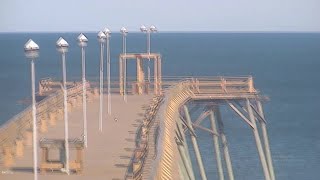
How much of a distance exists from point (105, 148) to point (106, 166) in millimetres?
3459

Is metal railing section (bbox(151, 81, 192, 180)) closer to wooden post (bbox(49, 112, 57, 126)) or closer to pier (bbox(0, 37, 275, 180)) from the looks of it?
pier (bbox(0, 37, 275, 180))

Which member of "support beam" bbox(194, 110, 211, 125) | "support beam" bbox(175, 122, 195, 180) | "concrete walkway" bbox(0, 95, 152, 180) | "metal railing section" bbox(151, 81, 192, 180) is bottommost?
"support beam" bbox(175, 122, 195, 180)

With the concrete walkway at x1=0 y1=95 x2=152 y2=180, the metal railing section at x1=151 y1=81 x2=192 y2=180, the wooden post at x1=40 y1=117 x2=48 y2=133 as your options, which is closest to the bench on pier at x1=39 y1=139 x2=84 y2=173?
the concrete walkway at x1=0 y1=95 x2=152 y2=180

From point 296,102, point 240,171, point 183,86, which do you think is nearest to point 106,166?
point 183,86

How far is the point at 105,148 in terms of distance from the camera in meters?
26.4

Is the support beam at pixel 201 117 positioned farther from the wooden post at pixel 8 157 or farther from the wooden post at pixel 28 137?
the wooden post at pixel 8 157

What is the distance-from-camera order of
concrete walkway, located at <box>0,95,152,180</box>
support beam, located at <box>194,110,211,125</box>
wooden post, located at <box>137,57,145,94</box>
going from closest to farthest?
concrete walkway, located at <box>0,95,152,180</box>
support beam, located at <box>194,110,211,125</box>
wooden post, located at <box>137,57,145,94</box>

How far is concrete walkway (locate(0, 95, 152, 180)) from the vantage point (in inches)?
855

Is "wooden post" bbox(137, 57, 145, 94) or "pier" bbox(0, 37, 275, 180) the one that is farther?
"wooden post" bbox(137, 57, 145, 94)

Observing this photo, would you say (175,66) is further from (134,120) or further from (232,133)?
(134,120)

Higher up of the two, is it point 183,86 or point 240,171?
point 183,86

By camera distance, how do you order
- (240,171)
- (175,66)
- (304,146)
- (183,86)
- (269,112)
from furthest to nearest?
(175,66), (269,112), (304,146), (240,171), (183,86)

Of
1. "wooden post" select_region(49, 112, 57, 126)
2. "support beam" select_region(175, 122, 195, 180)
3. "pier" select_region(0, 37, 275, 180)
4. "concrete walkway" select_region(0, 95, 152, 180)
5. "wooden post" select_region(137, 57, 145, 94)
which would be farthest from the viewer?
"wooden post" select_region(137, 57, 145, 94)

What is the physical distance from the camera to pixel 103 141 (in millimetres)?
27938
